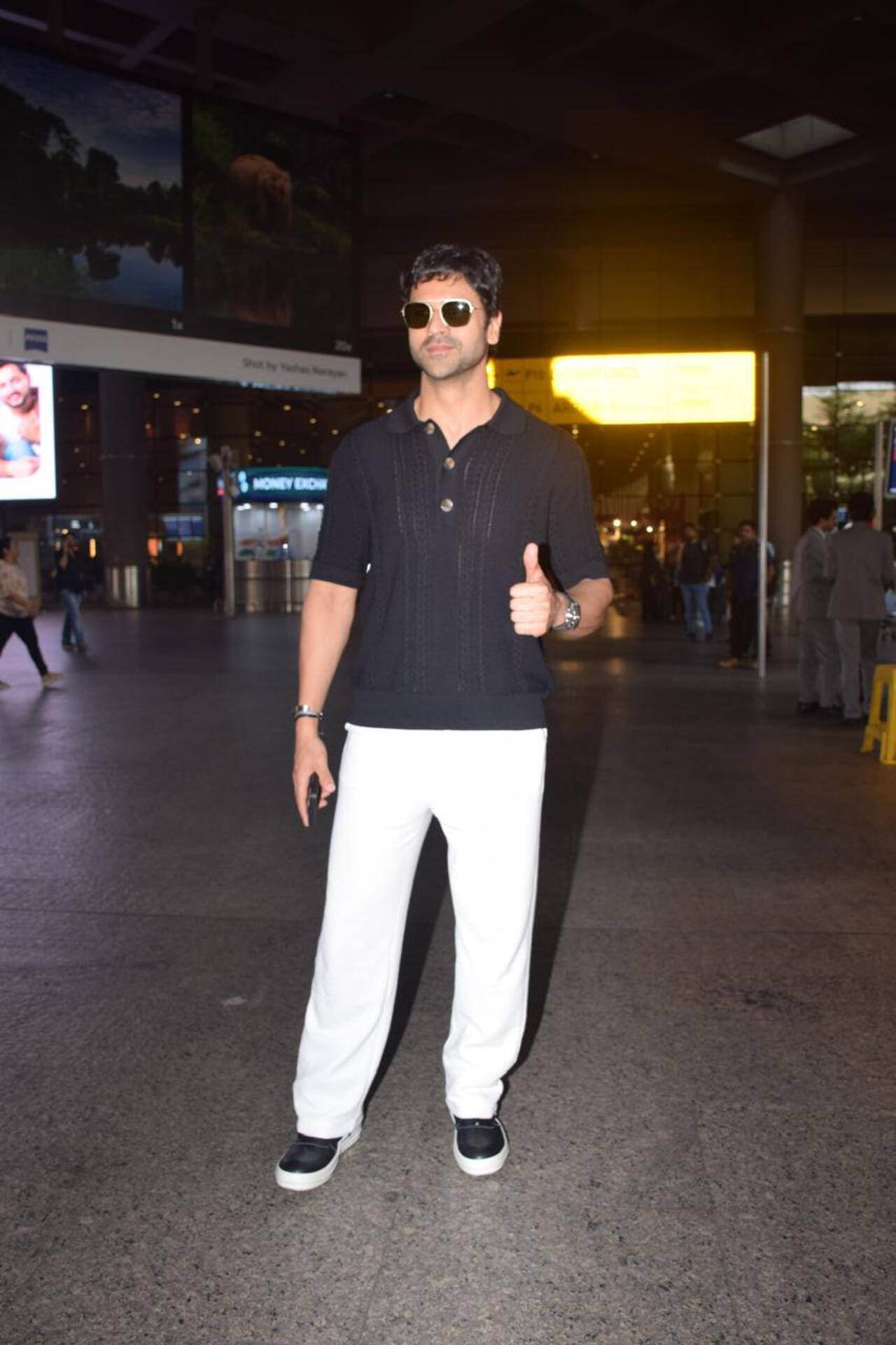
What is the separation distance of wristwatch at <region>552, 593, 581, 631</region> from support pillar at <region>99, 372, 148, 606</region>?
3442 centimetres

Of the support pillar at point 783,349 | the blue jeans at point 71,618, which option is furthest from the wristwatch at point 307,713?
the support pillar at point 783,349

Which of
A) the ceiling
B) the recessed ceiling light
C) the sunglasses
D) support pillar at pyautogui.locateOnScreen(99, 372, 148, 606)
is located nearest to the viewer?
the sunglasses

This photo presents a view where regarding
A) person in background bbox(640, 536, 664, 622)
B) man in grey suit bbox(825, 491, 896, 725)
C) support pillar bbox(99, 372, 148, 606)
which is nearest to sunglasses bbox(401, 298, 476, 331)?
man in grey suit bbox(825, 491, 896, 725)

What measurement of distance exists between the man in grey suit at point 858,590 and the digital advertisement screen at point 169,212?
18.5ft

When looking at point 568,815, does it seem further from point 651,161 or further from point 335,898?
point 651,161

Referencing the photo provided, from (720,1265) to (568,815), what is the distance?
5.06m

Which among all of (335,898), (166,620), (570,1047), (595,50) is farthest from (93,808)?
(166,620)

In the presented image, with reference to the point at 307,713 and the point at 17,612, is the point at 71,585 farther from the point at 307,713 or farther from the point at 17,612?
the point at 307,713

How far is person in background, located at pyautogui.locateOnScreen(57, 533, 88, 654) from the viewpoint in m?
20.5

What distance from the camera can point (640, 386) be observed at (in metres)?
31.2

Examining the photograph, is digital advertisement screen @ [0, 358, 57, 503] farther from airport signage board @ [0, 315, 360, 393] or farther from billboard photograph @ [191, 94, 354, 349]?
airport signage board @ [0, 315, 360, 393]

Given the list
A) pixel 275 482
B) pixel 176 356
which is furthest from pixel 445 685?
pixel 275 482

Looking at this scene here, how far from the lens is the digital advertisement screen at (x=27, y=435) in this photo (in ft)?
85.8

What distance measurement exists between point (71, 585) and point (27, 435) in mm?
7642
